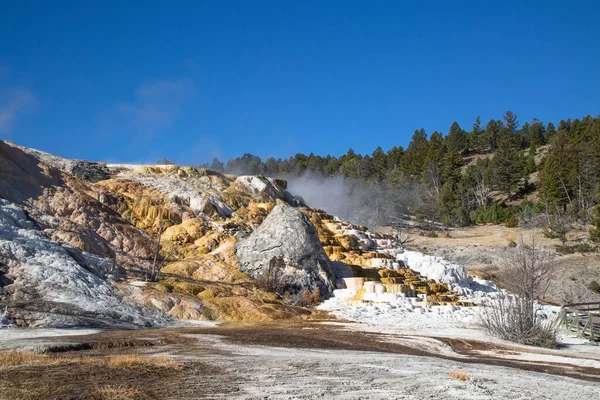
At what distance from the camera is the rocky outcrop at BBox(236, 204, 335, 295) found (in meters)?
26.1

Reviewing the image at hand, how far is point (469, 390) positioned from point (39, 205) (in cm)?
2417

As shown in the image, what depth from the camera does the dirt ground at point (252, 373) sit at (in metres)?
6.43

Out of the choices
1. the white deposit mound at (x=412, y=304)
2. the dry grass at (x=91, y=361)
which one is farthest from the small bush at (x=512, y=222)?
the dry grass at (x=91, y=361)

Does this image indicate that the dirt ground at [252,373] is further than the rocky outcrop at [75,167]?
No

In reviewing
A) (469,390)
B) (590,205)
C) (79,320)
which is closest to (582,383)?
(469,390)

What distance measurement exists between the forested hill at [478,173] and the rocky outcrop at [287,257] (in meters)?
40.0

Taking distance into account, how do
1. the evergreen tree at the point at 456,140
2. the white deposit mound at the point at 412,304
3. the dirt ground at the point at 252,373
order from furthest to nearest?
the evergreen tree at the point at 456,140
the white deposit mound at the point at 412,304
the dirt ground at the point at 252,373

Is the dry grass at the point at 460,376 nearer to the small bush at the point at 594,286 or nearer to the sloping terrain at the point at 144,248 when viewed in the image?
the sloping terrain at the point at 144,248

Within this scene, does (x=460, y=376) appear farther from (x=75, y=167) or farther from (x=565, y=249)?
(x=565, y=249)

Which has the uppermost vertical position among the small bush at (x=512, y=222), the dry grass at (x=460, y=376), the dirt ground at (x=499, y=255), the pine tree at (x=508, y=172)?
the pine tree at (x=508, y=172)

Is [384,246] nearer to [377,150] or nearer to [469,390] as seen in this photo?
[469,390]

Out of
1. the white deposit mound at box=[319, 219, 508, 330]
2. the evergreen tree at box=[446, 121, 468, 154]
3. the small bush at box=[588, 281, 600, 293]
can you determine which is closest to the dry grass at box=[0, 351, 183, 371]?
the white deposit mound at box=[319, 219, 508, 330]

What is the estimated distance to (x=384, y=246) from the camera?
4100 cm

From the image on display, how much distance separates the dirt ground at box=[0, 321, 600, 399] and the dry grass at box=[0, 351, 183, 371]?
0.02 m
